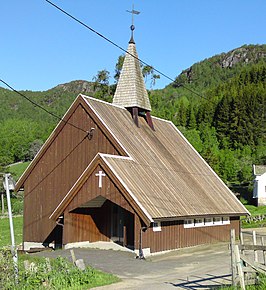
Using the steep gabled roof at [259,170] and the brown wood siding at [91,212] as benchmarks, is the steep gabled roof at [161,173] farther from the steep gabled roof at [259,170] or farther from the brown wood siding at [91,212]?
the steep gabled roof at [259,170]

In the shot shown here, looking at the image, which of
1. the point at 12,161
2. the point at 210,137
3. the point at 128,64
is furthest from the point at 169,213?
the point at 12,161

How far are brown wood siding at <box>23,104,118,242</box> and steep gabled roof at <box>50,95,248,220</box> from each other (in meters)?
1.01

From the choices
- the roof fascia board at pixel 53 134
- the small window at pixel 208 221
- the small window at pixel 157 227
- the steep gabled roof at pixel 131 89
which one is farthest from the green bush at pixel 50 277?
the steep gabled roof at pixel 131 89

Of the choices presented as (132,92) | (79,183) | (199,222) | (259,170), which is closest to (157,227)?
(79,183)

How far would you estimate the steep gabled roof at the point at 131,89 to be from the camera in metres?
29.6

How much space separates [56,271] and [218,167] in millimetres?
65535

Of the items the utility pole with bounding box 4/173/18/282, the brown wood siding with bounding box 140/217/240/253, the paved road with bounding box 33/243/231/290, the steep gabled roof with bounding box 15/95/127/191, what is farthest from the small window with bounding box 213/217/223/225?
the utility pole with bounding box 4/173/18/282

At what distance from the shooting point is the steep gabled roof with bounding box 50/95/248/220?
22359 millimetres

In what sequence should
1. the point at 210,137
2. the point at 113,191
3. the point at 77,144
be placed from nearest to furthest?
the point at 113,191, the point at 77,144, the point at 210,137

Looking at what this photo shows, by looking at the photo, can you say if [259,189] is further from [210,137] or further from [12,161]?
[12,161]

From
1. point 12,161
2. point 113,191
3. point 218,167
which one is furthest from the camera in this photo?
point 12,161

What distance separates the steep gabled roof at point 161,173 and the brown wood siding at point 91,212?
0.50 meters

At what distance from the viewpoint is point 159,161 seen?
87.7ft

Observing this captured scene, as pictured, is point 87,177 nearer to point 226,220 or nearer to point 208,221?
point 208,221
